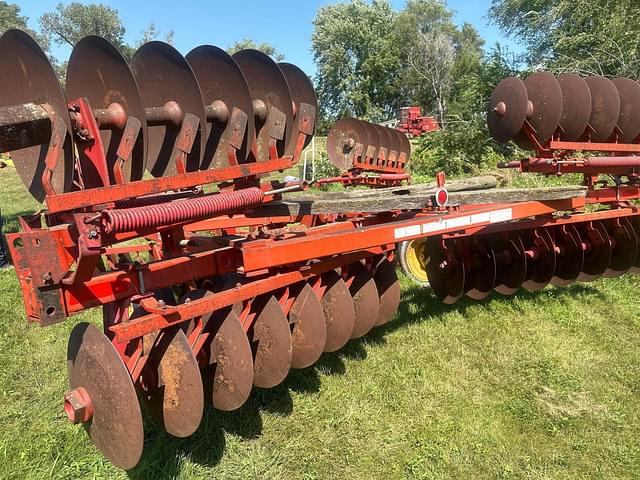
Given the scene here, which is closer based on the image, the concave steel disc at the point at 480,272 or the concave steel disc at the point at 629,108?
the concave steel disc at the point at 629,108

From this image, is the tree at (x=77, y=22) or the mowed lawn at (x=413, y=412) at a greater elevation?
the tree at (x=77, y=22)

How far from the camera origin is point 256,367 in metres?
2.68

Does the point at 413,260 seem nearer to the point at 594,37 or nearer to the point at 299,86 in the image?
the point at 299,86

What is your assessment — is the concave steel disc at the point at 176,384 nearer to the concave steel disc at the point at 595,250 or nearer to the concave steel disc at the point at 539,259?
the concave steel disc at the point at 539,259

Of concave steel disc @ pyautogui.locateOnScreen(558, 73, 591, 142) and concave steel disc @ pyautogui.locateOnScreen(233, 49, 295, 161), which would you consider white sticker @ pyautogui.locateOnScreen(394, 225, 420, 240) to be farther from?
concave steel disc @ pyautogui.locateOnScreen(558, 73, 591, 142)

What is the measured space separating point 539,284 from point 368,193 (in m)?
1.84

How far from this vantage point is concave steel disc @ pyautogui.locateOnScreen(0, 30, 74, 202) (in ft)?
5.70

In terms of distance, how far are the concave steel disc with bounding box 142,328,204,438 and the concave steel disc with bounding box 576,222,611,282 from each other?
3.74 m

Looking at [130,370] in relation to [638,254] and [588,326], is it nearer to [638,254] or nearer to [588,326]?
[588,326]

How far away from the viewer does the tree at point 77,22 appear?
44938 millimetres

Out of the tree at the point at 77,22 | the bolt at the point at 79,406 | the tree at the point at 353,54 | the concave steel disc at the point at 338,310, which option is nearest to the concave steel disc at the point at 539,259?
the concave steel disc at the point at 338,310

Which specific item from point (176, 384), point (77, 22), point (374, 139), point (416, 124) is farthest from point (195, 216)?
point (77, 22)

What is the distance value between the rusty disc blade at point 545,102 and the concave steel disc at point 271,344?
2201mm

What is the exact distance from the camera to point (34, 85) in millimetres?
1793
